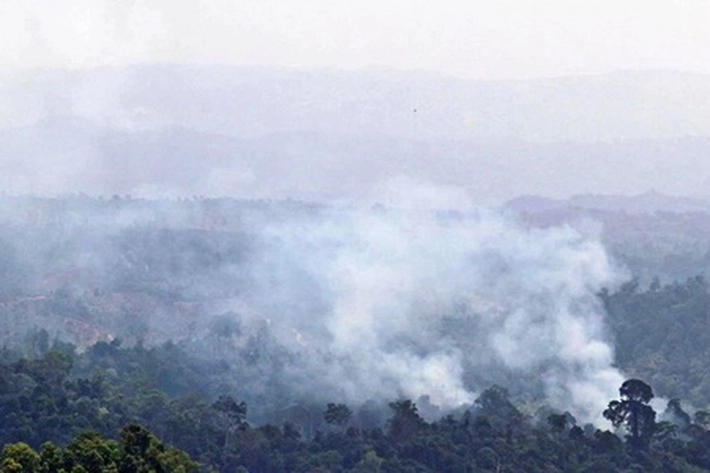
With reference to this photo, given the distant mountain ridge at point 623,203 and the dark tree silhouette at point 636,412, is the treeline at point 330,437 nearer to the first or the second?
the dark tree silhouette at point 636,412

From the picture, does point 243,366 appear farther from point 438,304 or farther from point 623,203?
point 623,203

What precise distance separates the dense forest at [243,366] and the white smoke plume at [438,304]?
0.43 meters

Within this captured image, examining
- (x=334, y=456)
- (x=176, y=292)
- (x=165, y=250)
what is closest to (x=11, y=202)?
(x=165, y=250)

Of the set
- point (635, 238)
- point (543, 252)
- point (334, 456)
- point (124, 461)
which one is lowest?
point (124, 461)

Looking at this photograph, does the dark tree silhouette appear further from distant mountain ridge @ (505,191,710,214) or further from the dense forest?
distant mountain ridge @ (505,191,710,214)

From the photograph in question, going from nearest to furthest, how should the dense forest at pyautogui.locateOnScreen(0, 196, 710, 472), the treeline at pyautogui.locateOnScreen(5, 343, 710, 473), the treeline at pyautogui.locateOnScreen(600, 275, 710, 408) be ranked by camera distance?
the treeline at pyautogui.locateOnScreen(5, 343, 710, 473) → the dense forest at pyautogui.locateOnScreen(0, 196, 710, 472) → the treeline at pyautogui.locateOnScreen(600, 275, 710, 408)

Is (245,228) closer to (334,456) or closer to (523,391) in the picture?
(523,391)

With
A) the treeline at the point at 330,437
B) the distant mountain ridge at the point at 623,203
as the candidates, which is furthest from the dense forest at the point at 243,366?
the distant mountain ridge at the point at 623,203

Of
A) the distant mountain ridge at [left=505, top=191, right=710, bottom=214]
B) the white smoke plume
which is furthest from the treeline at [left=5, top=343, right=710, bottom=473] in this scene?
the distant mountain ridge at [left=505, top=191, right=710, bottom=214]

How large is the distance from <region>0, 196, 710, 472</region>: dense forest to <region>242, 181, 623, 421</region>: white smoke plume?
0.43 meters

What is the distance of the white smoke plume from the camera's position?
6819 cm

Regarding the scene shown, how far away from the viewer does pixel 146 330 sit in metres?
81.9

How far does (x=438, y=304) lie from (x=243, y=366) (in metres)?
17.8

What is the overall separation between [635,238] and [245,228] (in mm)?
34872
